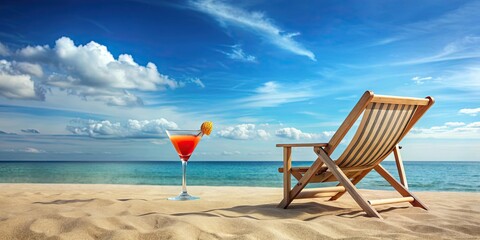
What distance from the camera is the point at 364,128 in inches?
139

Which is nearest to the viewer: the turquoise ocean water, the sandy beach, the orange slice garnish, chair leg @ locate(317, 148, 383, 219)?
the sandy beach

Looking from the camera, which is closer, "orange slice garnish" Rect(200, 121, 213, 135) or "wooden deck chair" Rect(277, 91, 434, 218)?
"wooden deck chair" Rect(277, 91, 434, 218)

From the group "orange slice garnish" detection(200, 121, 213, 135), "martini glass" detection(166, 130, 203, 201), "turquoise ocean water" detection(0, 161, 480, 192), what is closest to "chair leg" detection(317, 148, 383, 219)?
"orange slice garnish" detection(200, 121, 213, 135)

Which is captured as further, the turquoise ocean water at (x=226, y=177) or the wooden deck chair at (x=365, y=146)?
the turquoise ocean water at (x=226, y=177)

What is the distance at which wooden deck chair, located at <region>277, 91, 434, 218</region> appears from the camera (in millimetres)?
3480

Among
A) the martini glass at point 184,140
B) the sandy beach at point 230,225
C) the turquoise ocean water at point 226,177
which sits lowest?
the turquoise ocean water at point 226,177

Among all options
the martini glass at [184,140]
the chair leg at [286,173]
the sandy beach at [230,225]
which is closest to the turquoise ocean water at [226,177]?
the martini glass at [184,140]

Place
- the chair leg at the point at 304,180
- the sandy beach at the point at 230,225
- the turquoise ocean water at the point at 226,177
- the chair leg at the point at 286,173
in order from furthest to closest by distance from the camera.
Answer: the turquoise ocean water at the point at 226,177 < the chair leg at the point at 286,173 < the chair leg at the point at 304,180 < the sandy beach at the point at 230,225

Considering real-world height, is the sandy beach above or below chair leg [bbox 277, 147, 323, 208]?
below

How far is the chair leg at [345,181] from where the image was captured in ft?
11.3

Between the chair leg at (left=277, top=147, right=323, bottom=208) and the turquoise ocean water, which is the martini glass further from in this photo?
the turquoise ocean water

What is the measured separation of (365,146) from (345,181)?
38 cm

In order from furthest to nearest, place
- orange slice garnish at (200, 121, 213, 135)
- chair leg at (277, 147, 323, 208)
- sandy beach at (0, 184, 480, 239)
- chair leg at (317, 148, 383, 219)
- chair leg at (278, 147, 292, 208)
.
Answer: orange slice garnish at (200, 121, 213, 135)
chair leg at (278, 147, 292, 208)
chair leg at (277, 147, 323, 208)
chair leg at (317, 148, 383, 219)
sandy beach at (0, 184, 480, 239)

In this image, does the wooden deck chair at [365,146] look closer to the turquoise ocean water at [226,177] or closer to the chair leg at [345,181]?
the chair leg at [345,181]
